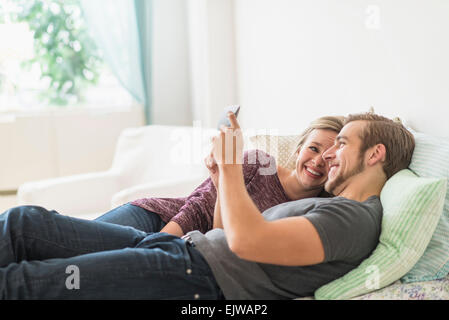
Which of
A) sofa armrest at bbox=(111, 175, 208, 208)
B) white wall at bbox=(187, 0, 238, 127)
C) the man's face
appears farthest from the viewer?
white wall at bbox=(187, 0, 238, 127)

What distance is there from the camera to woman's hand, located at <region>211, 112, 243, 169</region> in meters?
1.07

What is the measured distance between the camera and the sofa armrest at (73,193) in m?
2.21

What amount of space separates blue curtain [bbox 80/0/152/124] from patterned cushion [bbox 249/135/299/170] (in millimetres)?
1892

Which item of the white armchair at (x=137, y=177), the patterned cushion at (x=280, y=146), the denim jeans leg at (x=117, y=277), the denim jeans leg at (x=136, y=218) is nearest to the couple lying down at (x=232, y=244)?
the denim jeans leg at (x=117, y=277)

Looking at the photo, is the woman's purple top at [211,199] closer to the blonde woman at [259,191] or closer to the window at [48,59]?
the blonde woman at [259,191]

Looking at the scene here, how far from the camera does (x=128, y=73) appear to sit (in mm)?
3395

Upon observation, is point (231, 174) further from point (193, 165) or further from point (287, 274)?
point (193, 165)

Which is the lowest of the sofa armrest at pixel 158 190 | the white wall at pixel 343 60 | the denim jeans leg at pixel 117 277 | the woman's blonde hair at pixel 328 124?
the sofa armrest at pixel 158 190

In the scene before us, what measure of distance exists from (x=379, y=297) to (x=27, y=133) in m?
2.84

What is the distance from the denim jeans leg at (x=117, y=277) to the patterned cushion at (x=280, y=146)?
690 millimetres

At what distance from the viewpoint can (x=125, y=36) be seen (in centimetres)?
334

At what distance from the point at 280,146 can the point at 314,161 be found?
0.30 metres

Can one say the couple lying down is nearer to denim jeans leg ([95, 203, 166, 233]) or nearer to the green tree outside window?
denim jeans leg ([95, 203, 166, 233])

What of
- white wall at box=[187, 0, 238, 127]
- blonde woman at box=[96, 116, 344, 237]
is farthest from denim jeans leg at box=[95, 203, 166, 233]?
white wall at box=[187, 0, 238, 127]
